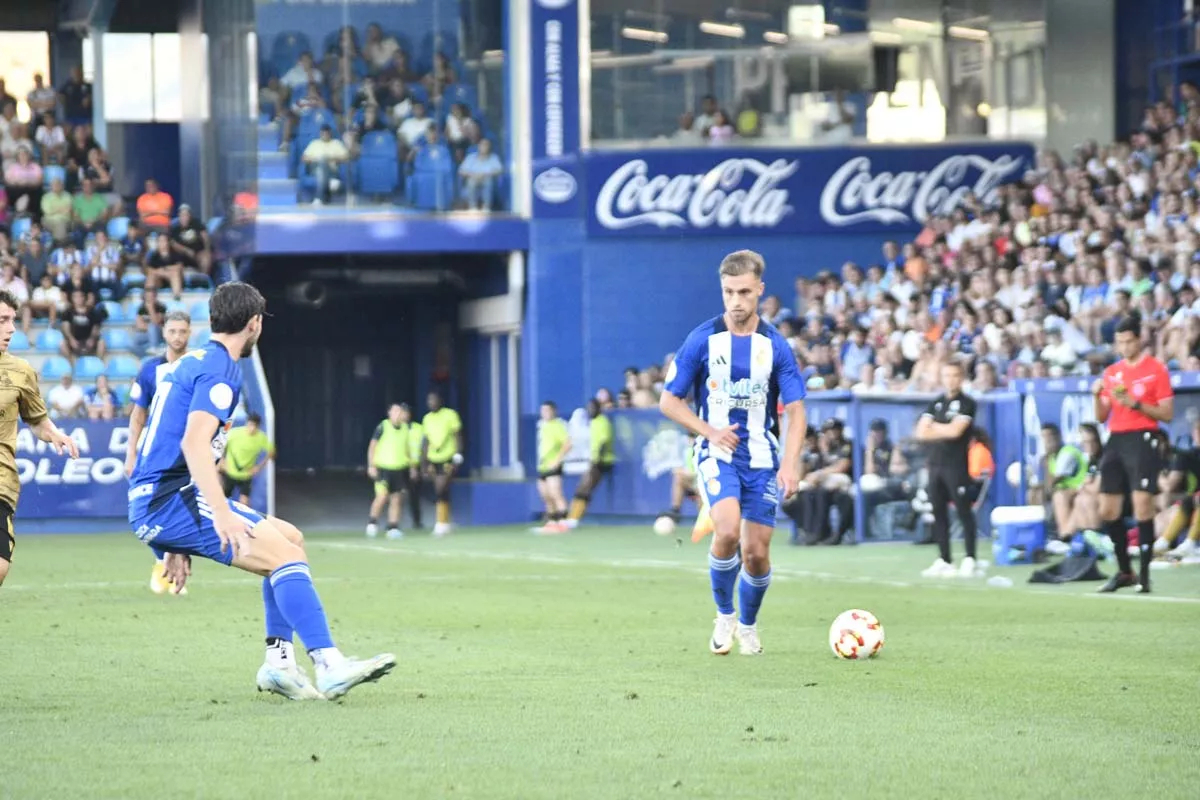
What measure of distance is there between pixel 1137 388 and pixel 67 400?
1843cm

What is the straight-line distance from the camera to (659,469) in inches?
1172

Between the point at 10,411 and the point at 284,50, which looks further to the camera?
the point at 284,50

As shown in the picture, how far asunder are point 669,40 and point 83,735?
2624cm

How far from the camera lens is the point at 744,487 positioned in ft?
36.6

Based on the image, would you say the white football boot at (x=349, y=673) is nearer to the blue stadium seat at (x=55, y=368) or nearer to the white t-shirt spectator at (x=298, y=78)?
the blue stadium seat at (x=55, y=368)

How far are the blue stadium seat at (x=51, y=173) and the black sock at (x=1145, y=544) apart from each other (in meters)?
24.5

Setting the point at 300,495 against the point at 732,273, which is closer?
the point at 732,273

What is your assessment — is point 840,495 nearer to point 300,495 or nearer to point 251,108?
point 251,108

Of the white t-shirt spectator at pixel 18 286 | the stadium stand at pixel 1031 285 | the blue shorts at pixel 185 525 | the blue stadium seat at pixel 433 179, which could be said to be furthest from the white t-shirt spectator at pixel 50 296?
the blue shorts at pixel 185 525

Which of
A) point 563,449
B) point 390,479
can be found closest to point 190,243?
point 390,479

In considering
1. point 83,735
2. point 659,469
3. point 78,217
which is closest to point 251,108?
point 78,217

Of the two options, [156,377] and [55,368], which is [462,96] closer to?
[55,368]

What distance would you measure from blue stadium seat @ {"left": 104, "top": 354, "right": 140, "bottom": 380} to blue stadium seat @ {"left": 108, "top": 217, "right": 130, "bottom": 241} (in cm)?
449

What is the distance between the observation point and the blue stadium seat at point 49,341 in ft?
105
